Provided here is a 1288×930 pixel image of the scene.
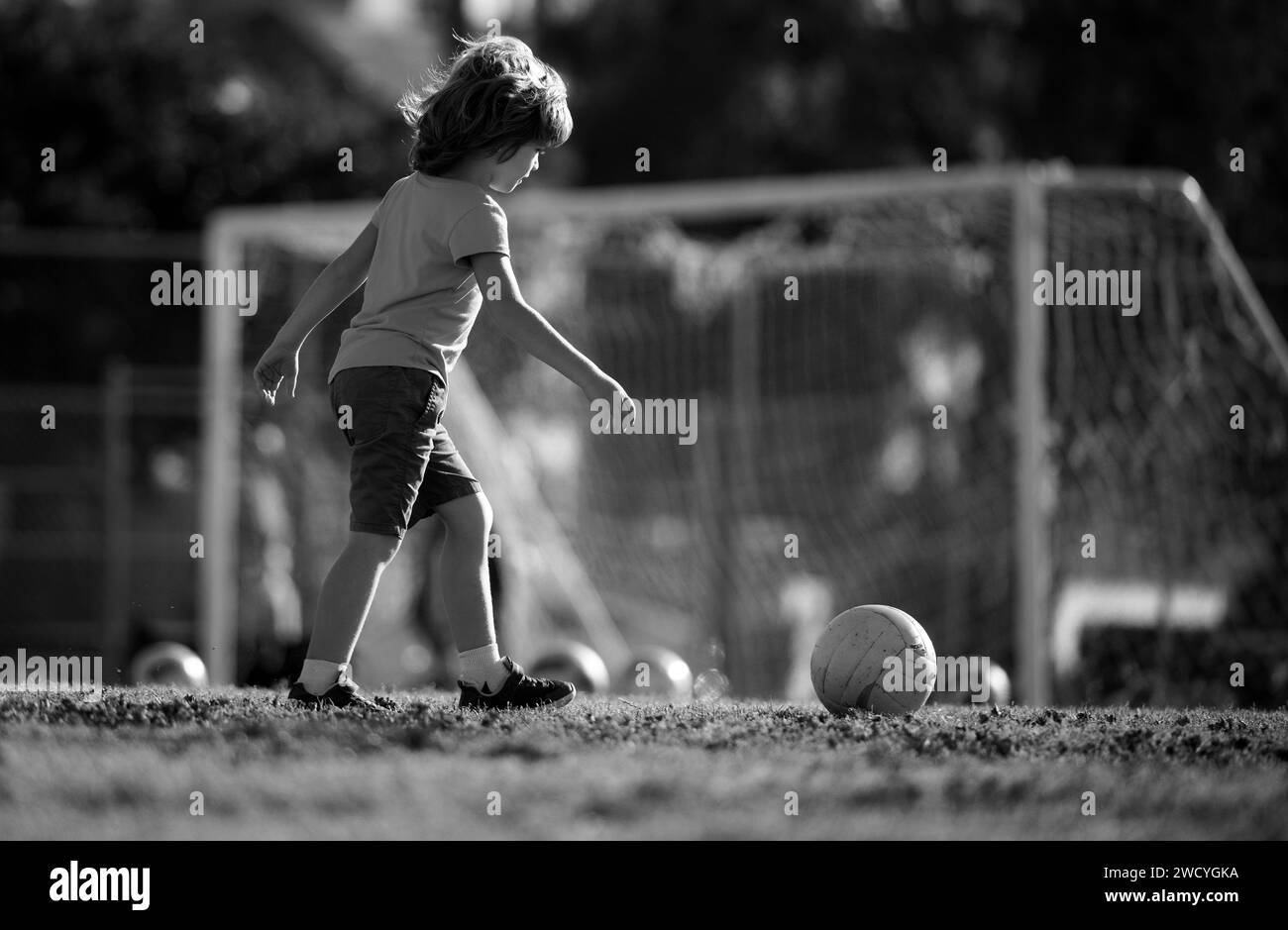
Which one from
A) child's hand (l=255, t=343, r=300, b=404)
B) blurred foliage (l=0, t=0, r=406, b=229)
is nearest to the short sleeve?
child's hand (l=255, t=343, r=300, b=404)

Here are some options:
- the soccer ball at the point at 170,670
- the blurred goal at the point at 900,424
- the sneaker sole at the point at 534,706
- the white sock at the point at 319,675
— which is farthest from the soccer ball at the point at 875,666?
the blurred goal at the point at 900,424

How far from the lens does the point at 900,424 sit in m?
19.3

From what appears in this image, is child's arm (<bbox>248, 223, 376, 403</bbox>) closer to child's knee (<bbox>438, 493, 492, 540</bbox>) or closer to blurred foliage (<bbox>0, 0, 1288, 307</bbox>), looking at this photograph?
child's knee (<bbox>438, 493, 492, 540</bbox>)

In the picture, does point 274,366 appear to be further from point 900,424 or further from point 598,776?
point 900,424

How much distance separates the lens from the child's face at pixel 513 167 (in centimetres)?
556

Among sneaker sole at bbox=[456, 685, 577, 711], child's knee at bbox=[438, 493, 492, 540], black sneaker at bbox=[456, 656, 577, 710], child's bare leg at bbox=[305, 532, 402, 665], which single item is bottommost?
sneaker sole at bbox=[456, 685, 577, 711]

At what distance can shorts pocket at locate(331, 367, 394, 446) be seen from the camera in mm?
5254

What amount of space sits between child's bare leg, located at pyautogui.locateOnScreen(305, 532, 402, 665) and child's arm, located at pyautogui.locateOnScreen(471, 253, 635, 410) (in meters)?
0.72

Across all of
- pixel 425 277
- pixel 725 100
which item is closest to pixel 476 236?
pixel 425 277

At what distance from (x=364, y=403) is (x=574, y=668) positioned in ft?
14.2

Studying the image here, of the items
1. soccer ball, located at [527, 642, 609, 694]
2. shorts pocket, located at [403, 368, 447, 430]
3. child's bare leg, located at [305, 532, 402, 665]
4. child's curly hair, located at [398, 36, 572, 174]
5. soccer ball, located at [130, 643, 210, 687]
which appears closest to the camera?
child's bare leg, located at [305, 532, 402, 665]

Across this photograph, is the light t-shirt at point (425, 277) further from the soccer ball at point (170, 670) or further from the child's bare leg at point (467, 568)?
the soccer ball at point (170, 670)

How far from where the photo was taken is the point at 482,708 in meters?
5.58

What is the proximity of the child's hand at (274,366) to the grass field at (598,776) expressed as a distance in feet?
3.41
